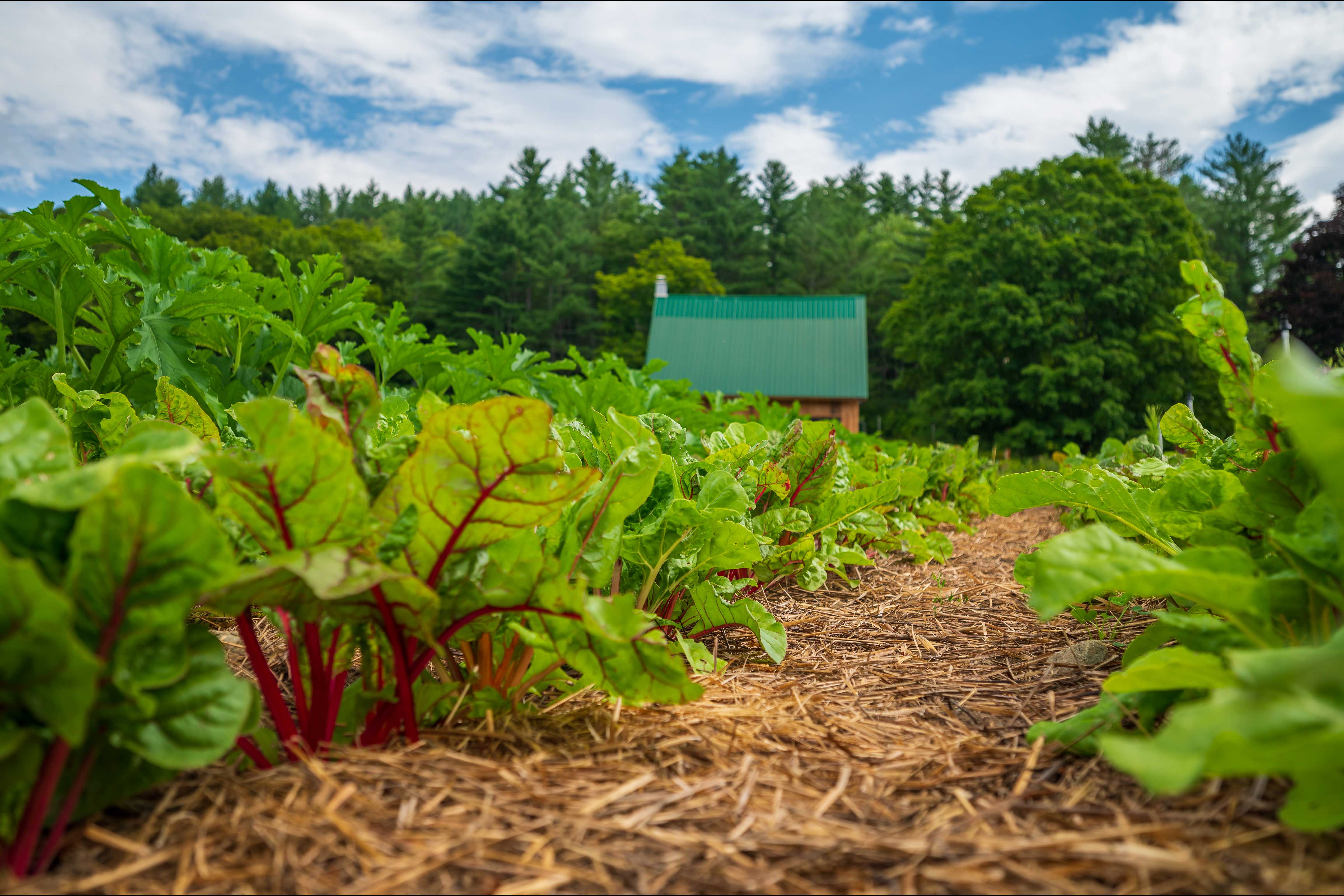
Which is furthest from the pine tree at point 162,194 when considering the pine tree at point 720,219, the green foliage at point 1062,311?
the green foliage at point 1062,311

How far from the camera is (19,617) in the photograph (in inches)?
29.9

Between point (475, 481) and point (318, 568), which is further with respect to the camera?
point (475, 481)

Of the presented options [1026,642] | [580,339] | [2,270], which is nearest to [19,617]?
[2,270]

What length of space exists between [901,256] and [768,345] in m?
19.1

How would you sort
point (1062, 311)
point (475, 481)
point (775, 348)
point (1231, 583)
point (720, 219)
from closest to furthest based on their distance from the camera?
point (1231, 583) < point (475, 481) < point (775, 348) < point (1062, 311) < point (720, 219)

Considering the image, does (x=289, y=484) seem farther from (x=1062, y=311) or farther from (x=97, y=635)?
(x=1062, y=311)

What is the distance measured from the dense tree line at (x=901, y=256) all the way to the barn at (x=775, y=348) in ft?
16.6

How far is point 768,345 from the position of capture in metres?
19.9

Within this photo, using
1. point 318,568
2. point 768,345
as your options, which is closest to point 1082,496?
point 318,568

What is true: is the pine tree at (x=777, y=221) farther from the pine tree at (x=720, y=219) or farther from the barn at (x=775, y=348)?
the barn at (x=775, y=348)

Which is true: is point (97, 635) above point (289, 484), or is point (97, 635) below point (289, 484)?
below

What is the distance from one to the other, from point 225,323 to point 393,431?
1.37m

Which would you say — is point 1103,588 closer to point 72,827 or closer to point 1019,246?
point 72,827

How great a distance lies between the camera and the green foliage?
21.6 m
